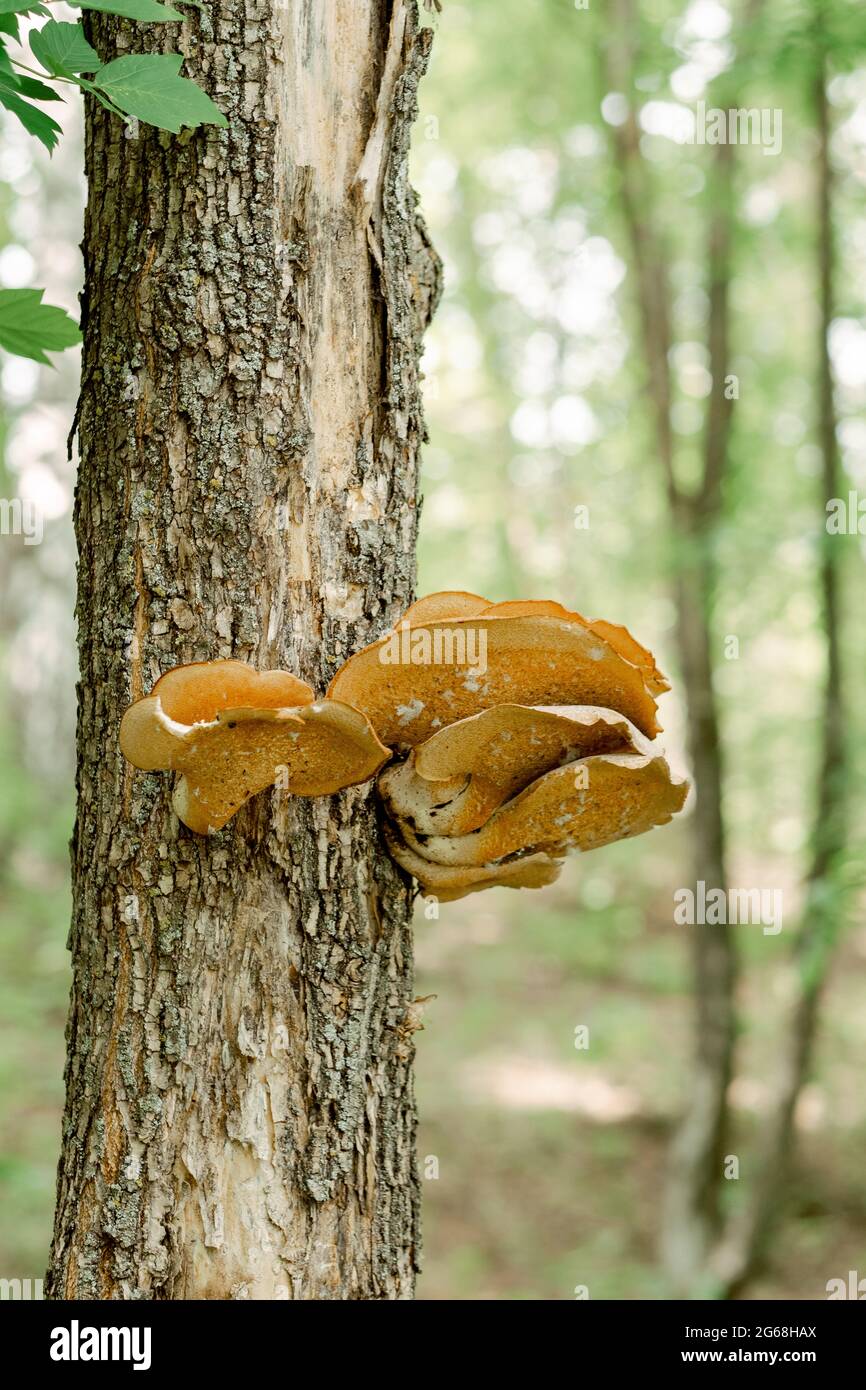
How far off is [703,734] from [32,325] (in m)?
6.24

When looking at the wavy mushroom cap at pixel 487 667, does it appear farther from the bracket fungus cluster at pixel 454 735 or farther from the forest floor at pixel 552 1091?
the forest floor at pixel 552 1091

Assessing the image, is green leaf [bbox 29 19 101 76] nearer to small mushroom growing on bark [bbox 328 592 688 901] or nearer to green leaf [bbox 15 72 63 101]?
green leaf [bbox 15 72 63 101]

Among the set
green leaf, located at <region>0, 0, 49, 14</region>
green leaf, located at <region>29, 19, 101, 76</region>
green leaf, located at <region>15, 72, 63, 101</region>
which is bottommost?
green leaf, located at <region>0, 0, 49, 14</region>

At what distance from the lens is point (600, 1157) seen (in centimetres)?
898

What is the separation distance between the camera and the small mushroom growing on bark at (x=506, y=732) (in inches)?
63.6

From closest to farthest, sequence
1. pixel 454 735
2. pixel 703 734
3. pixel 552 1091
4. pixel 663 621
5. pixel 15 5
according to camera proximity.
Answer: pixel 15 5 → pixel 454 735 → pixel 703 734 → pixel 552 1091 → pixel 663 621

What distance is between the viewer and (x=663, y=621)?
13.6 meters

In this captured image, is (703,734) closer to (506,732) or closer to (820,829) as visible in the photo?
(820,829)

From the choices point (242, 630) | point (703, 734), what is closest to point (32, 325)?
point (242, 630)

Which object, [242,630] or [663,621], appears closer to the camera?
[242,630]

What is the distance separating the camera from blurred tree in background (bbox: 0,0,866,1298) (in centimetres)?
693

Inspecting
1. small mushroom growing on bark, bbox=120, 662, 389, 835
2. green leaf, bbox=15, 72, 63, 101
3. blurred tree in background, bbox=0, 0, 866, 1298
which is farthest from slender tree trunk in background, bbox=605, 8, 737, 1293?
green leaf, bbox=15, 72, 63, 101

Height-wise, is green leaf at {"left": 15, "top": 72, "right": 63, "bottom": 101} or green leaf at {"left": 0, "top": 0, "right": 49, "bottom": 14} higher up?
green leaf at {"left": 15, "top": 72, "right": 63, "bottom": 101}
